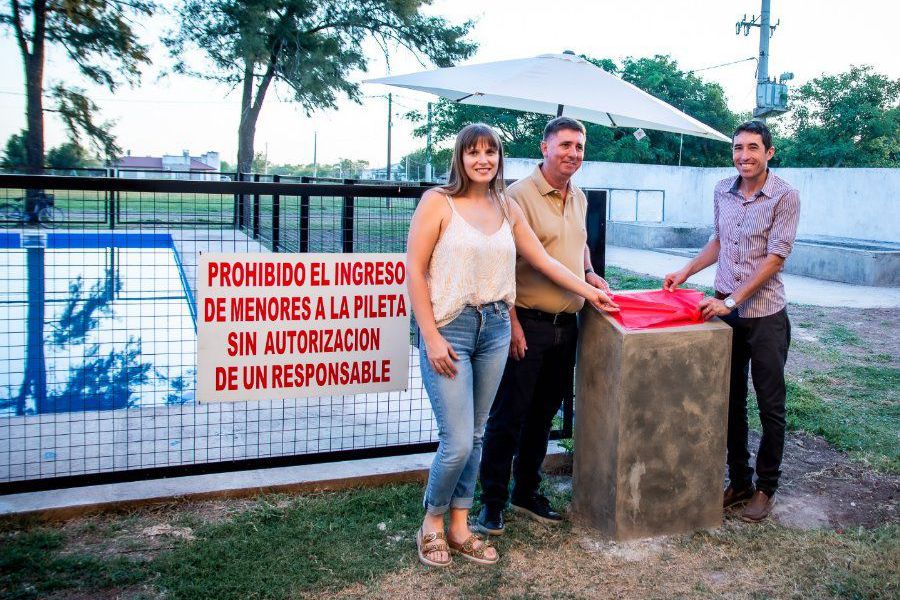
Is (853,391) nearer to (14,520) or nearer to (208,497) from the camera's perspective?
(208,497)

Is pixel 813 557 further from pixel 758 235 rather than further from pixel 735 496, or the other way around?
pixel 758 235

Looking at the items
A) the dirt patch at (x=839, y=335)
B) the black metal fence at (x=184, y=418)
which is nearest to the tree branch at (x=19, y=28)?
the black metal fence at (x=184, y=418)

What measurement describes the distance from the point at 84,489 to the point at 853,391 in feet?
18.3

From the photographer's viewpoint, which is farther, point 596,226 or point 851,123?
point 851,123

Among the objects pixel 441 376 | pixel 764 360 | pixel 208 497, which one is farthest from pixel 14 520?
pixel 764 360

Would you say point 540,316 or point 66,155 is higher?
point 66,155

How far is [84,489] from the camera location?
3.80 metres

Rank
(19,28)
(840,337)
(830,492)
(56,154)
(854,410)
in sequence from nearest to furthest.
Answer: (830,492) → (854,410) → (840,337) → (19,28) → (56,154)

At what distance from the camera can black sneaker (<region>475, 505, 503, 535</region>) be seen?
3.64 metres

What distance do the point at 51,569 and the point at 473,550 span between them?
67.2 inches

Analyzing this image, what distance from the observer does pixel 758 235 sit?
3.75m

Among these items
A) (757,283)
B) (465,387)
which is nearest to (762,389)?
(757,283)

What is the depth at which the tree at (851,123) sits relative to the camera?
132ft

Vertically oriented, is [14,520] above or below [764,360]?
below
